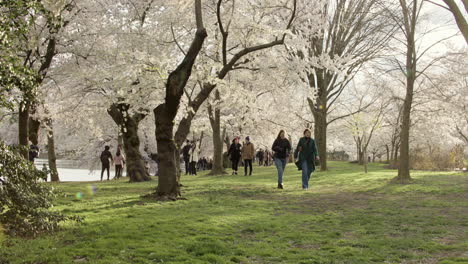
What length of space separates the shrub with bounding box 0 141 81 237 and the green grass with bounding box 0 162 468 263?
0.55 meters

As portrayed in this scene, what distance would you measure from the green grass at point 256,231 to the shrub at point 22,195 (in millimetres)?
554

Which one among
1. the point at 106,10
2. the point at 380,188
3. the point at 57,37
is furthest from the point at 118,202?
the point at 106,10

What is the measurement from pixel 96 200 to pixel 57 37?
22.0ft

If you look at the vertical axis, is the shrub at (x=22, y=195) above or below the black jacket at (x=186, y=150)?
below

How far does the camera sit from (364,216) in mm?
9766

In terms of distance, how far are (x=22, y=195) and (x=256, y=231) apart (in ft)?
14.3

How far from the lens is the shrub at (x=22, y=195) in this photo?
488 centimetres

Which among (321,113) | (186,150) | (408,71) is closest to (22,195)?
(408,71)

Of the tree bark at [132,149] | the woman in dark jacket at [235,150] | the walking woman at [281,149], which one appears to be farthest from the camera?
the woman in dark jacket at [235,150]

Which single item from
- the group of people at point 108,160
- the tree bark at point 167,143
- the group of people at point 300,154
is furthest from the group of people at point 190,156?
the tree bark at point 167,143

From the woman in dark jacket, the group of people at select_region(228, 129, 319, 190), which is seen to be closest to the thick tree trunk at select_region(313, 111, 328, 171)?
the woman in dark jacket

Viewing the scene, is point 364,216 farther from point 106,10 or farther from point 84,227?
point 106,10

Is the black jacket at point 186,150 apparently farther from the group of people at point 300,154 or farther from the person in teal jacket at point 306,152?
the person in teal jacket at point 306,152

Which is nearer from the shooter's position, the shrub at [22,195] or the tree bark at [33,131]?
the shrub at [22,195]
